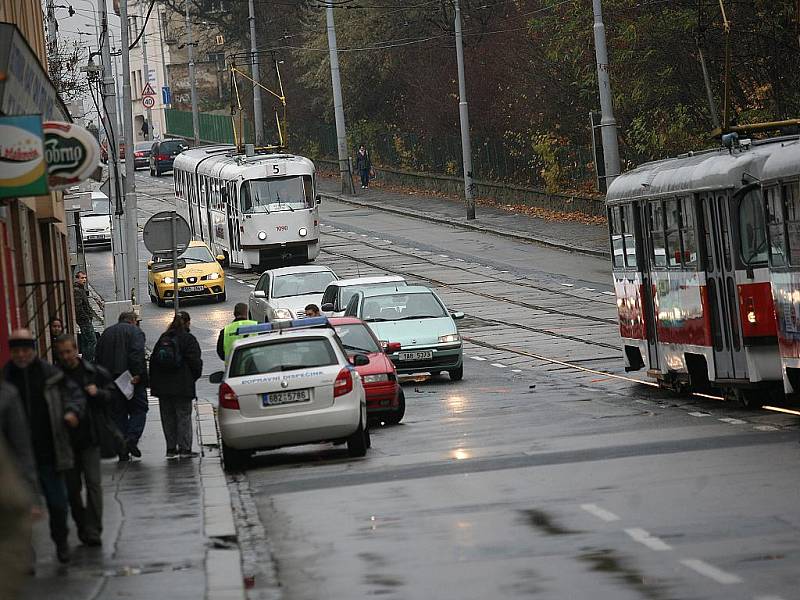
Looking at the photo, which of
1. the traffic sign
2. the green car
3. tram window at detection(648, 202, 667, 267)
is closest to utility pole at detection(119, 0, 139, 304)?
the green car

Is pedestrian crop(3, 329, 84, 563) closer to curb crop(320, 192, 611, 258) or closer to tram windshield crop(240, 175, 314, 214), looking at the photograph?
curb crop(320, 192, 611, 258)

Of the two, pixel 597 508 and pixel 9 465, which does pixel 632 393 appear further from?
pixel 9 465

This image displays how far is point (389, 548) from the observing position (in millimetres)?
12328

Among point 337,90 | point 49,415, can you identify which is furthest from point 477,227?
point 49,415

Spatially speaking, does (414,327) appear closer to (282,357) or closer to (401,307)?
(401,307)

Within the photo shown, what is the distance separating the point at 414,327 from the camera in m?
28.7

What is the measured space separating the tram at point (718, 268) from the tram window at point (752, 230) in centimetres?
1

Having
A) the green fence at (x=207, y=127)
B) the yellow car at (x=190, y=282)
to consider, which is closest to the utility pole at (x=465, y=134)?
the yellow car at (x=190, y=282)

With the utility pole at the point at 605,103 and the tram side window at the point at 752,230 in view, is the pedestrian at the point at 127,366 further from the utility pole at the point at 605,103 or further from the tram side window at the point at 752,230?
the utility pole at the point at 605,103

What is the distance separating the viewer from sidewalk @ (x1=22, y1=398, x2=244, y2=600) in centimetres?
1112

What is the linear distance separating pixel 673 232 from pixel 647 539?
1100 cm

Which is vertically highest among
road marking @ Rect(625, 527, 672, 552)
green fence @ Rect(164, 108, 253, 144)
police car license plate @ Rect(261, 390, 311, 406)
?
green fence @ Rect(164, 108, 253, 144)

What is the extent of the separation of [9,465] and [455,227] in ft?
172

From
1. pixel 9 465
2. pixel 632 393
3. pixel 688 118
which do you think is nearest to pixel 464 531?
pixel 9 465
